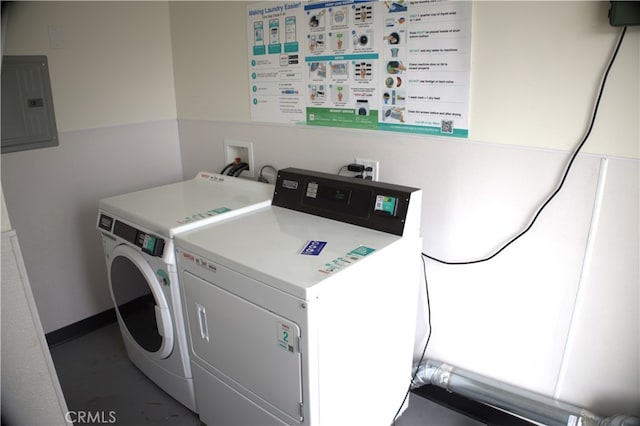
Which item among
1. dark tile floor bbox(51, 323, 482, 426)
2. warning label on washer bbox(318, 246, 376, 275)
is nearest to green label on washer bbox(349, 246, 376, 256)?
warning label on washer bbox(318, 246, 376, 275)

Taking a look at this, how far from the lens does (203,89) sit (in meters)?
2.76

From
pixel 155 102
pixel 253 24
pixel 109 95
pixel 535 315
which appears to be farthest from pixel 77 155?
pixel 535 315

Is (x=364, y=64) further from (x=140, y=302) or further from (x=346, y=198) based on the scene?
(x=140, y=302)

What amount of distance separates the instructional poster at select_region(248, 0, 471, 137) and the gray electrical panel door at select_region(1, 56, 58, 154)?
1.07 m

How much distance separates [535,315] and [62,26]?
8.74ft

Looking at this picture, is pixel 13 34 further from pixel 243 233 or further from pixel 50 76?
pixel 243 233

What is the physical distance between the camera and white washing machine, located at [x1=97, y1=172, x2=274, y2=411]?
6.05ft

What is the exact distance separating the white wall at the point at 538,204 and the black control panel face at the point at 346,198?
0.27m

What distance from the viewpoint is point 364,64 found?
2.01m

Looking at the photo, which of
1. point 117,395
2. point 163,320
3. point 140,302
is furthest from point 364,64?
point 117,395

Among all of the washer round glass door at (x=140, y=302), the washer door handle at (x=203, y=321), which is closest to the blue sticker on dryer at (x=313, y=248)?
the washer door handle at (x=203, y=321)

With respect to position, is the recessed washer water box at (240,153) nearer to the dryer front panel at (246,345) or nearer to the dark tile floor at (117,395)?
the dryer front panel at (246,345)

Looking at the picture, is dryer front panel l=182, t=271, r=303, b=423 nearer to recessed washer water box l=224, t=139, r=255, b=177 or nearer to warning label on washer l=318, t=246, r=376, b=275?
warning label on washer l=318, t=246, r=376, b=275

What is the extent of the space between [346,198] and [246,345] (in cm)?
70
